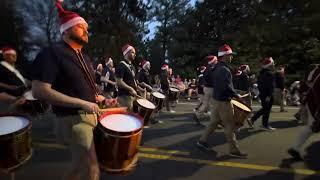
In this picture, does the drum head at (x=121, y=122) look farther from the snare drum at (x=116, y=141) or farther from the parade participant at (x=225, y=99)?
the parade participant at (x=225, y=99)

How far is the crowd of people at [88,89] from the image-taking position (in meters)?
4.88

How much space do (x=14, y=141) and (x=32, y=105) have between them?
4081 mm

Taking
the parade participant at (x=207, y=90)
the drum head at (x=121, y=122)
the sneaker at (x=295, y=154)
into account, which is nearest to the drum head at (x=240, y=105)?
the sneaker at (x=295, y=154)

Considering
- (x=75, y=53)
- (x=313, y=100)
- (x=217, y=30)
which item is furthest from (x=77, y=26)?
(x=217, y=30)

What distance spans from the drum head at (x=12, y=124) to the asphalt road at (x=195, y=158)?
53cm

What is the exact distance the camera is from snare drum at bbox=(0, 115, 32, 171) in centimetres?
544

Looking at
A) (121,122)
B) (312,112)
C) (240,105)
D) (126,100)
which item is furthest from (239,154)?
(121,122)

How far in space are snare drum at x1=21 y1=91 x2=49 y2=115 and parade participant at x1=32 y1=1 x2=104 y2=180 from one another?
4.03 m

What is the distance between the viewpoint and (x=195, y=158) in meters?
9.16

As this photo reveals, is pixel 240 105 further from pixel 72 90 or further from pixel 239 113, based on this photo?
pixel 72 90

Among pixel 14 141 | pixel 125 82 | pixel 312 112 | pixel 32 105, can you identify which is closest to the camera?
pixel 14 141

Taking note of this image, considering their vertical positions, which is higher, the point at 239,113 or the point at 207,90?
the point at 239,113

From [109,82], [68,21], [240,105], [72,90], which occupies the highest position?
[68,21]

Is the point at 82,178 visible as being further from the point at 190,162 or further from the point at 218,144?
the point at 218,144
